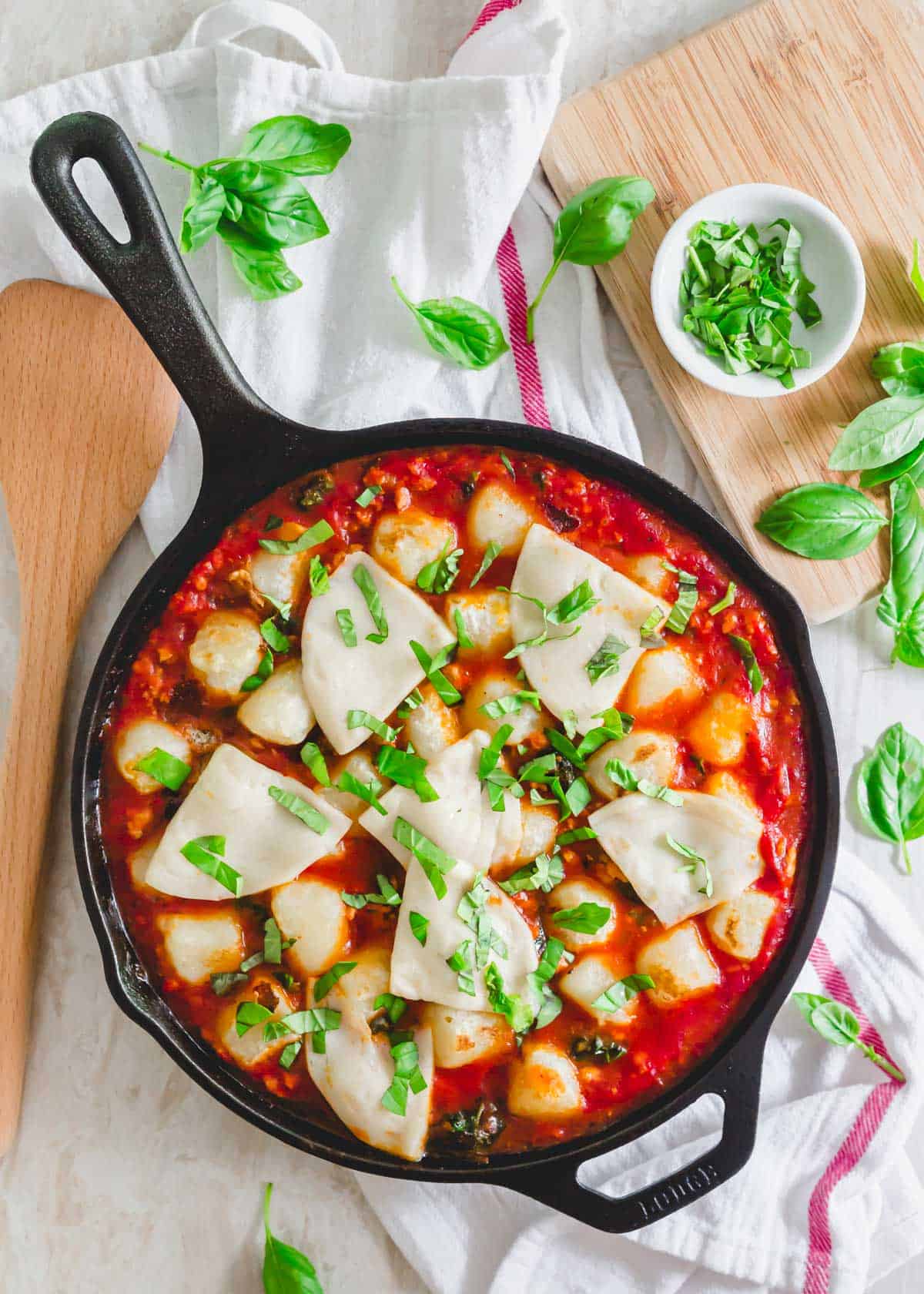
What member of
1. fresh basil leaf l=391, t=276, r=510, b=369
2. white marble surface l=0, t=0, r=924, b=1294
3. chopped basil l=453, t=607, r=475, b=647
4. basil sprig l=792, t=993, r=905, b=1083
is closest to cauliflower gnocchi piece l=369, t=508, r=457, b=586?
chopped basil l=453, t=607, r=475, b=647

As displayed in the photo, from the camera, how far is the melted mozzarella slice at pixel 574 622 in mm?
2096

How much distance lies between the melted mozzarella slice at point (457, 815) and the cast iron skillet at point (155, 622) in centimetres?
56

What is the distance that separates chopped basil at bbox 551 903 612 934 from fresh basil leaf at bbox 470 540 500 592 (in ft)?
2.14

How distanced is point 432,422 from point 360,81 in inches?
33.6

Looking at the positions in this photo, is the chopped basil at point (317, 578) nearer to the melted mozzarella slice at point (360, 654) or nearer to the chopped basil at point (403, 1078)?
the melted mozzarella slice at point (360, 654)

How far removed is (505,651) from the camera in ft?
7.09

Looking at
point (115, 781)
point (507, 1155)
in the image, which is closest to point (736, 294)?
point (115, 781)

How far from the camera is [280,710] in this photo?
2104mm

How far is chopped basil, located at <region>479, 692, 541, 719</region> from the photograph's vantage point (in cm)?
211

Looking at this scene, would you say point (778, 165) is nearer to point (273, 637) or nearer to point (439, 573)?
point (439, 573)

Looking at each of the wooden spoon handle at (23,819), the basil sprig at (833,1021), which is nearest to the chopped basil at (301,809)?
the wooden spoon handle at (23,819)

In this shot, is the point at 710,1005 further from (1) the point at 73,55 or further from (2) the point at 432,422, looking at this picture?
(1) the point at 73,55

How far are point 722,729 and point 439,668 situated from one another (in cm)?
56

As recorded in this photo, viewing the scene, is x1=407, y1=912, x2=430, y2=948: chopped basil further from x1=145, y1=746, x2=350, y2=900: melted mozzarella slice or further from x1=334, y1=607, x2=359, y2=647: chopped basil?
x1=334, y1=607, x2=359, y2=647: chopped basil
